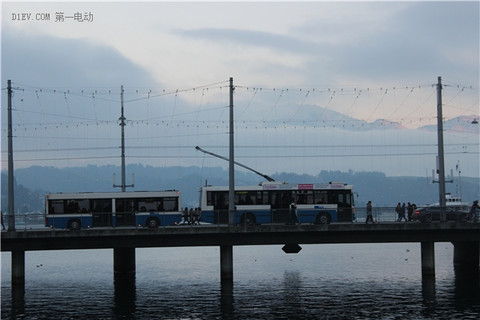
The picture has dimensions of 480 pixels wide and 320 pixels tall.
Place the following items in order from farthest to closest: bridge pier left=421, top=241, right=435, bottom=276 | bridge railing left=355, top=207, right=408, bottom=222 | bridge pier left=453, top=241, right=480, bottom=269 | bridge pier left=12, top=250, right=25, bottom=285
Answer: bridge pier left=453, top=241, right=480, bottom=269
bridge pier left=421, top=241, right=435, bottom=276
bridge railing left=355, top=207, right=408, bottom=222
bridge pier left=12, top=250, right=25, bottom=285

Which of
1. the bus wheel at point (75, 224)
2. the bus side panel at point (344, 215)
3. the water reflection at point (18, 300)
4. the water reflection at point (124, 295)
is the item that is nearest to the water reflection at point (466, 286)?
the bus side panel at point (344, 215)

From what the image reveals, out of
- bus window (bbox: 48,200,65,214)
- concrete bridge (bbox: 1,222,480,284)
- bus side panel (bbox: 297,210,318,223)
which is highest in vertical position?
bus window (bbox: 48,200,65,214)

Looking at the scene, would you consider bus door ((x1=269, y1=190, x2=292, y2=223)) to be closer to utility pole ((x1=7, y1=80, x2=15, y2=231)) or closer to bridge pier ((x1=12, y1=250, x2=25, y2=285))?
bridge pier ((x1=12, y1=250, x2=25, y2=285))

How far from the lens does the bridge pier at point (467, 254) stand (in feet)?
231

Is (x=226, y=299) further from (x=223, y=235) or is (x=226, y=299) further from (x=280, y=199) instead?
(x=280, y=199)

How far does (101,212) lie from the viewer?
65.9 metres

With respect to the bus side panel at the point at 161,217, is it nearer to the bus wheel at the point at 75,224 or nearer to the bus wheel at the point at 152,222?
the bus wheel at the point at 152,222

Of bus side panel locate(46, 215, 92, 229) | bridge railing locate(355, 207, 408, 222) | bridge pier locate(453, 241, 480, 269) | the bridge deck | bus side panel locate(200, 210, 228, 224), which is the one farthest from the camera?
bridge pier locate(453, 241, 480, 269)

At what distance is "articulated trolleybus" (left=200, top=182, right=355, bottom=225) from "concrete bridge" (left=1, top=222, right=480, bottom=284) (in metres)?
6.00

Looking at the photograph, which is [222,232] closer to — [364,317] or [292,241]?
[292,241]

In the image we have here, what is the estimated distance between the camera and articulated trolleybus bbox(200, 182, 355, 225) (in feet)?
217

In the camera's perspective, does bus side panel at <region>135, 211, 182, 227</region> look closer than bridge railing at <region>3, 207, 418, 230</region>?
No

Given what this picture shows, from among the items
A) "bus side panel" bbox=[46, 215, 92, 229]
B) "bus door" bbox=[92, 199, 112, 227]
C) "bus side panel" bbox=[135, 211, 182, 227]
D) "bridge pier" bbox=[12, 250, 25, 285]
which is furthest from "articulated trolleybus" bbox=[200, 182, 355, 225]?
"bridge pier" bbox=[12, 250, 25, 285]

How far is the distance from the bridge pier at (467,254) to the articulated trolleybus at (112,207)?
2754cm
